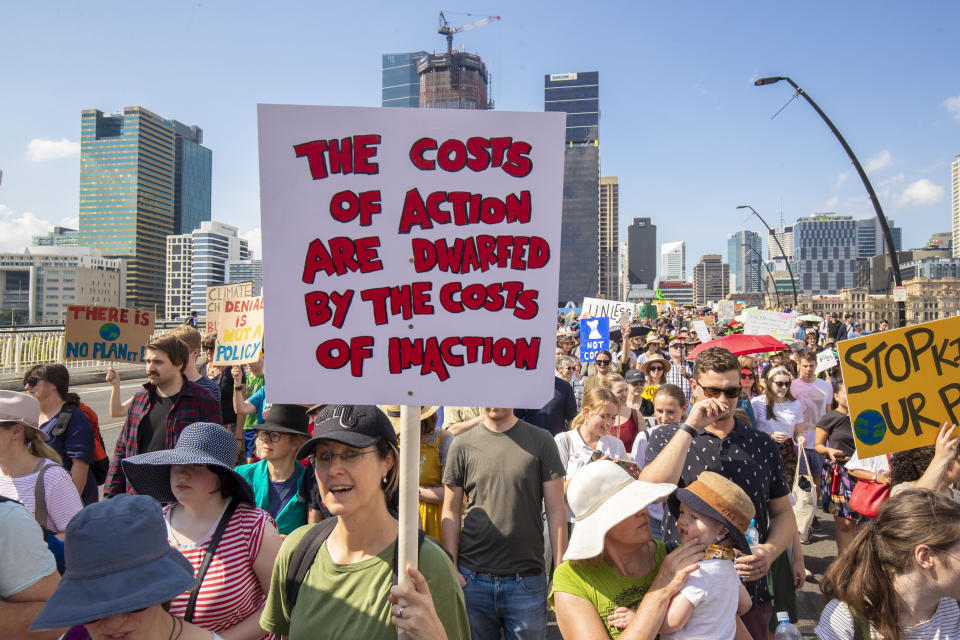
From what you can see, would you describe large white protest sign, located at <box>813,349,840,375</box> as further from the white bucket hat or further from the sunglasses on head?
the white bucket hat

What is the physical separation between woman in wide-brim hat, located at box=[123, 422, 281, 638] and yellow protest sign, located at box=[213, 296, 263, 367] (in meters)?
3.82

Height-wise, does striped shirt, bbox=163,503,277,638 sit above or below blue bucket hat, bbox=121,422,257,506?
below

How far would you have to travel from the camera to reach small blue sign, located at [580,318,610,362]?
9.75 meters

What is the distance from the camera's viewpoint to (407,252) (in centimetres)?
202

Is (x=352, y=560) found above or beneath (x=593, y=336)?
beneath

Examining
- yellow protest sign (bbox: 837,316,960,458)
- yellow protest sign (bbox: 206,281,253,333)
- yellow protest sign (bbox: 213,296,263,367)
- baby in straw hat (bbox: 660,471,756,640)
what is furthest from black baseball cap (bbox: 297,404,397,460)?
yellow protest sign (bbox: 206,281,253,333)

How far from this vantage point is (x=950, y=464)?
3.28 metres

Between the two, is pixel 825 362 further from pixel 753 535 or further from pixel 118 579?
pixel 118 579

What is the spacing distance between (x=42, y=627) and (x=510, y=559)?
2.16 metres

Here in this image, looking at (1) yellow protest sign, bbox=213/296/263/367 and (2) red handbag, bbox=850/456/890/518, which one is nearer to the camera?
(2) red handbag, bbox=850/456/890/518

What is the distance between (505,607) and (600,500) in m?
1.32

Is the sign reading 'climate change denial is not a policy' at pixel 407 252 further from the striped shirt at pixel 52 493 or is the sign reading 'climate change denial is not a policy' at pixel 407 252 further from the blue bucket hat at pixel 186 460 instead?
the striped shirt at pixel 52 493

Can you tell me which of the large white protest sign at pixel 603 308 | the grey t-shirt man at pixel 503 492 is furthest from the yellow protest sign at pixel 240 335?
the large white protest sign at pixel 603 308

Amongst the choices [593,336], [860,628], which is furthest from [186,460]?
[593,336]
